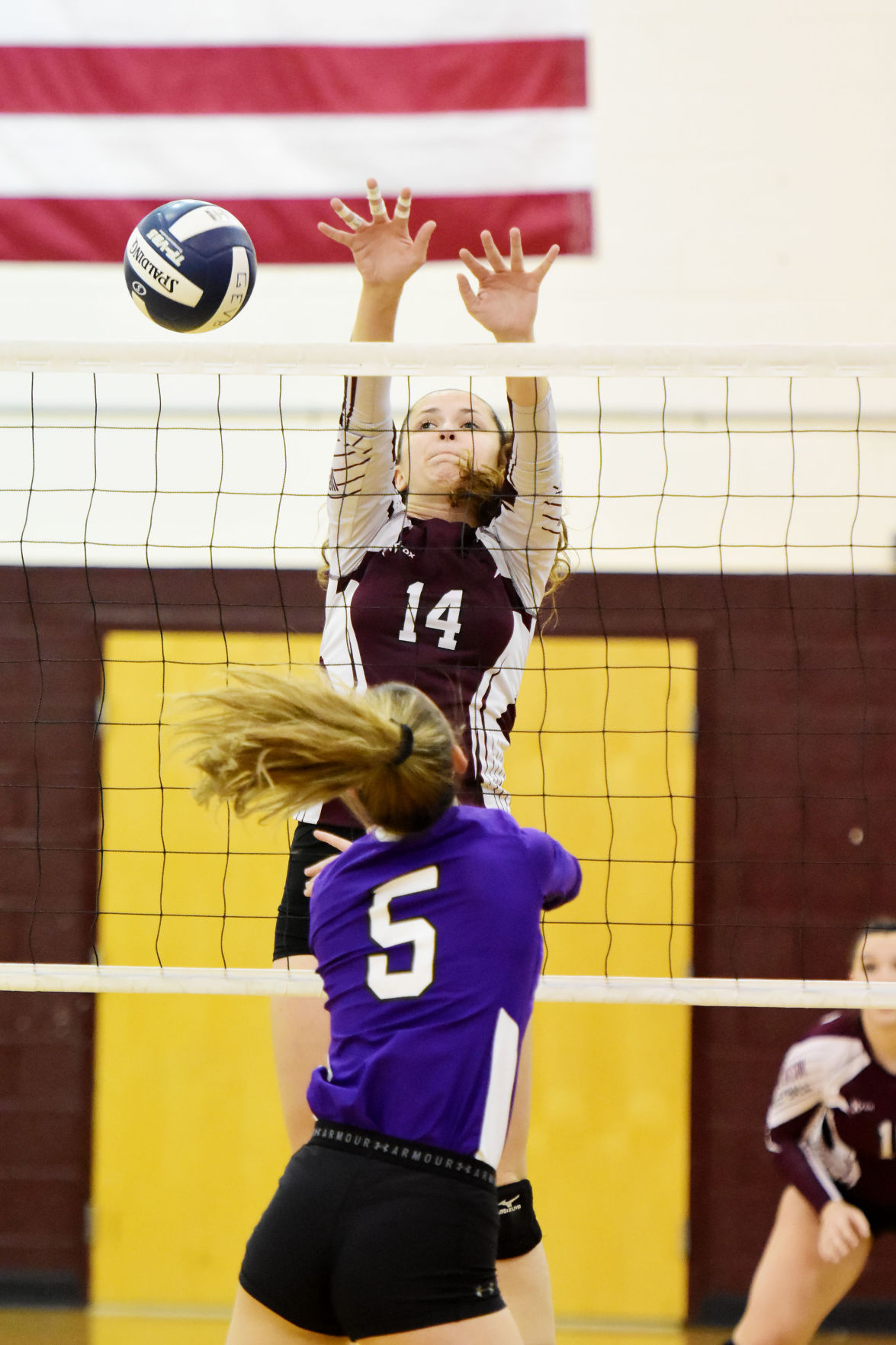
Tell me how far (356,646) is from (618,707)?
3.20 meters

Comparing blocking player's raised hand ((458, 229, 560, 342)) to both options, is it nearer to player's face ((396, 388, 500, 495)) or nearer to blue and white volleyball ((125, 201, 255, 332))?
player's face ((396, 388, 500, 495))

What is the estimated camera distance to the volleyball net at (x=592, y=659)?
602cm

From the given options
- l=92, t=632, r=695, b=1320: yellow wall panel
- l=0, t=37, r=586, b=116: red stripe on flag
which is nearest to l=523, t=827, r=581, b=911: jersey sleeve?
l=92, t=632, r=695, b=1320: yellow wall panel

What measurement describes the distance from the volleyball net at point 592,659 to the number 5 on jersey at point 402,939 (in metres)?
3.68

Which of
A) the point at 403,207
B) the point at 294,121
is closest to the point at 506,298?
the point at 403,207

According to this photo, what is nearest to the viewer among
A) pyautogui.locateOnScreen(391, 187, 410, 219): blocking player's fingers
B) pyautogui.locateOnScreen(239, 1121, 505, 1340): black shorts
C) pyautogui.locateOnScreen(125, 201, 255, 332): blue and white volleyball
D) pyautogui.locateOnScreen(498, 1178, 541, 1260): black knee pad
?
pyautogui.locateOnScreen(239, 1121, 505, 1340): black shorts

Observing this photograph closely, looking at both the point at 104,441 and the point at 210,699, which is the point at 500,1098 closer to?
the point at 210,699

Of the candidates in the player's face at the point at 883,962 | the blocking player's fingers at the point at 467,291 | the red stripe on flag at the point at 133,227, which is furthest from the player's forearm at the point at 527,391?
the red stripe on flag at the point at 133,227

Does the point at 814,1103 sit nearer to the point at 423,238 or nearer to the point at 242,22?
the point at 423,238

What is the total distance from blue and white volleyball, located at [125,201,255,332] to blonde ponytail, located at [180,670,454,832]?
54.6 inches

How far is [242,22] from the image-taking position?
604cm

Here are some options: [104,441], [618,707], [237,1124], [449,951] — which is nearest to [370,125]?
[104,441]

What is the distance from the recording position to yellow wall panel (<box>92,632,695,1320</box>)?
19.5 ft

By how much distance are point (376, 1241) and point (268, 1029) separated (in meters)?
4.01
